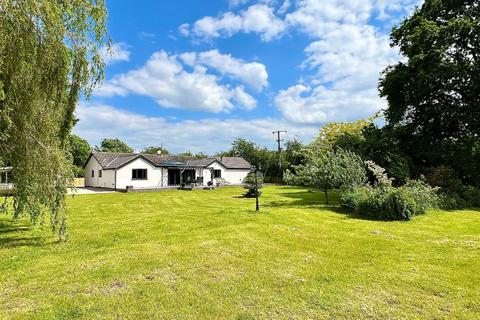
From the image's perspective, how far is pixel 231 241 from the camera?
803 centimetres

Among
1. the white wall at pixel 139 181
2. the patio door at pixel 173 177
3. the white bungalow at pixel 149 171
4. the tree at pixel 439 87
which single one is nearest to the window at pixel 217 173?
the white bungalow at pixel 149 171

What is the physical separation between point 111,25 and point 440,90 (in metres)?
20.4

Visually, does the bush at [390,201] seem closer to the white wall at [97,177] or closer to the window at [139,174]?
the window at [139,174]

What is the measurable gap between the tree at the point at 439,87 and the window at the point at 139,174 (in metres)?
24.0

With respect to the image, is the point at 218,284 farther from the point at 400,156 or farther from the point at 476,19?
the point at 476,19

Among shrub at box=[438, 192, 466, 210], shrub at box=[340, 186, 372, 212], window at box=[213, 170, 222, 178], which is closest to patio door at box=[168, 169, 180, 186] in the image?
window at box=[213, 170, 222, 178]

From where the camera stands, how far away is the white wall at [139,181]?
30.6m

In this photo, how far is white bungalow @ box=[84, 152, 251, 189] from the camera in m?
31.1

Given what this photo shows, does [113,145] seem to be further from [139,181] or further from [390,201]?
[390,201]

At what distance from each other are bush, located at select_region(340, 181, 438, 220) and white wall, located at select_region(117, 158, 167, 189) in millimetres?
23272

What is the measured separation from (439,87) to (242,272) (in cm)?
1984

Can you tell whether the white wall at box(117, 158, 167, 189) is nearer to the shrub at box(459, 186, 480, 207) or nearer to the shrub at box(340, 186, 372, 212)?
the shrub at box(340, 186, 372, 212)

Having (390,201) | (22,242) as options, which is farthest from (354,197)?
(22,242)

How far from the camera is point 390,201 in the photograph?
38.6 feet
